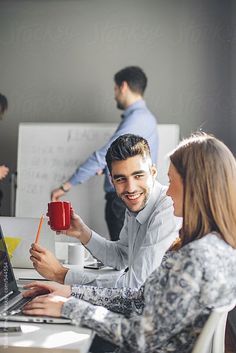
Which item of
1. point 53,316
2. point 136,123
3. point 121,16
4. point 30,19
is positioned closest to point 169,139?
point 136,123

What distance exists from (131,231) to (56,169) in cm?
246

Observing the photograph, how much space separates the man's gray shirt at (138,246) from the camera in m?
1.81

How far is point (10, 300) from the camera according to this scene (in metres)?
1.63

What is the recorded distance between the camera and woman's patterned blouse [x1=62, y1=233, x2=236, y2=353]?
3.92 feet

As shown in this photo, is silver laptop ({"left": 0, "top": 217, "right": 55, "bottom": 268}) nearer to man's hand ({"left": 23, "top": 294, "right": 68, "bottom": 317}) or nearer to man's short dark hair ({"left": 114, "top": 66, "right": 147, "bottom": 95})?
man's hand ({"left": 23, "top": 294, "right": 68, "bottom": 317})

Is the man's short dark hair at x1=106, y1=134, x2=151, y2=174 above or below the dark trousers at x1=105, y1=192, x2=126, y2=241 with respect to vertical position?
above

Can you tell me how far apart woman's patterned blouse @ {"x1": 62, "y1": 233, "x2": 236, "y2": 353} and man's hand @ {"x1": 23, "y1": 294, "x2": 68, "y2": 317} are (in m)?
0.11

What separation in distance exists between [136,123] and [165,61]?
832 mm

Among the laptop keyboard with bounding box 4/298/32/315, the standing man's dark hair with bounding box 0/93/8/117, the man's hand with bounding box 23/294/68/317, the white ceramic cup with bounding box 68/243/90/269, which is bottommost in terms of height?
the white ceramic cup with bounding box 68/243/90/269

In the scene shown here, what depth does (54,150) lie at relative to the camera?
4500 millimetres

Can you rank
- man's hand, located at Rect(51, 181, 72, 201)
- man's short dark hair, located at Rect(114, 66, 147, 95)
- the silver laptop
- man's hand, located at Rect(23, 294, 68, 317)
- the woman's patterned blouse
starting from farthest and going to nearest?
man's hand, located at Rect(51, 181, 72, 201), man's short dark hair, located at Rect(114, 66, 147, 95), the silver laptop, man's hand, located at Rect(23, 294, 68, 317), the woman's patterned blouse

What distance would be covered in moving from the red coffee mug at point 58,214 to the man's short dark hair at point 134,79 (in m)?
2.32

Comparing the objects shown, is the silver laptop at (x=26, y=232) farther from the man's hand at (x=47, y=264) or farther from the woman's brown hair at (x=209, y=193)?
the woman's brown hair at (x=209, y=193)

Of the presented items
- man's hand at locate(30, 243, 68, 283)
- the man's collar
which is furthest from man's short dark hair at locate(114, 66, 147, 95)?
man's hand at locate(30, 243, 68, 283)
